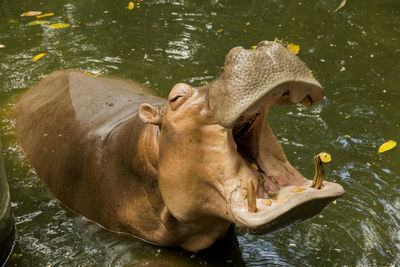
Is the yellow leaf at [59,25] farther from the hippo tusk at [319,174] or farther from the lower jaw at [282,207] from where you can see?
the hippo tusk at [319,174]

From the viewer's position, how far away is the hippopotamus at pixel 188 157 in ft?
10.9

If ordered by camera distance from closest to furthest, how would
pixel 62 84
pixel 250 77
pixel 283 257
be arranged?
pixel 250 77, pixel 283 257, pixel 62 84

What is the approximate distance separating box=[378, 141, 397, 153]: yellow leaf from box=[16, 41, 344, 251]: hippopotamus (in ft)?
7.61

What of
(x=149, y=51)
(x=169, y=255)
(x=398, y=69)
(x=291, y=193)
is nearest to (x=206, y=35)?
(x=149, y=51)

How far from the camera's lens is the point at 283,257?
443cm

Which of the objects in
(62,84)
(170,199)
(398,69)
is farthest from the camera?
(398,69)

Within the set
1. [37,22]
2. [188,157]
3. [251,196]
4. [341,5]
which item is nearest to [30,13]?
[37,22]

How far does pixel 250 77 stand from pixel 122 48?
16.6ft

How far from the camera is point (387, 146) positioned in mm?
5938

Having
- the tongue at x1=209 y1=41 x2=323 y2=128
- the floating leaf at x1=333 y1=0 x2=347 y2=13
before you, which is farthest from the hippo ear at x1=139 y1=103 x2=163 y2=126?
the floating leaf at x1=333 y1=0 x2=347 y2=13

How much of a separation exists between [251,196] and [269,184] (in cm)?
41

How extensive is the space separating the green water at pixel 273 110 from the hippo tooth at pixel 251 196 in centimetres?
118

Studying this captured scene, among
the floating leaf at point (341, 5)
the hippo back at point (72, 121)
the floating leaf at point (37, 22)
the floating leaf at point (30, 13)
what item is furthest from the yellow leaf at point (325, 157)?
the floating leaf at point (30, 13)

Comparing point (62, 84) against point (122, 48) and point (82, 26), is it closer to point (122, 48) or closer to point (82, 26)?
point (122, 48)
